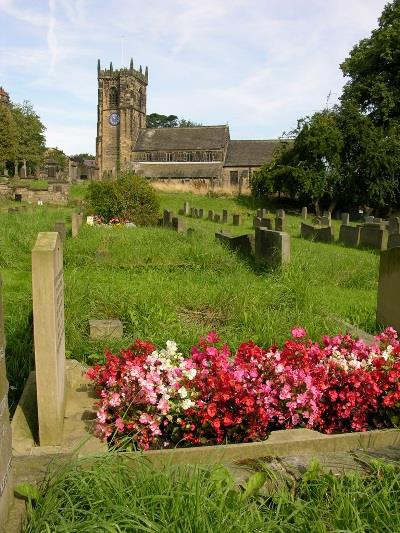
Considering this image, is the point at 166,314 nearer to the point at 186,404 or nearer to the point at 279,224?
the point at 186,404

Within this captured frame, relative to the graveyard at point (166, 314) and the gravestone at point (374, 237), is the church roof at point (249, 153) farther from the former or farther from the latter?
the graveyard at point (166, 314)

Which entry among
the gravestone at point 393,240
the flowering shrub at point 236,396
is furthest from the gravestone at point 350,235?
the flowering shrub at point 236,396

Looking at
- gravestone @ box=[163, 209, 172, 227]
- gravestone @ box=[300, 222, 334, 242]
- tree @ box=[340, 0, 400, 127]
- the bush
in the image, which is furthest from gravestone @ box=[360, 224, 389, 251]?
tree @ box=[340, 0, 400, 127]

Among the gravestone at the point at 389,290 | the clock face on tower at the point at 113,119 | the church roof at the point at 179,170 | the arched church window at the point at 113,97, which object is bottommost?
the gravestone at the point at 389,290

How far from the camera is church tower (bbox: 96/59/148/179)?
6744 cm

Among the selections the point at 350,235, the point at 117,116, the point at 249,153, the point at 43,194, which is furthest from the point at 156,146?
the point at 350,235

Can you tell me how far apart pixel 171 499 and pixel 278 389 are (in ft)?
4.29

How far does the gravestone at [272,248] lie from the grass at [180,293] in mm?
307

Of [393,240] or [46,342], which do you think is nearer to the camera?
[46,342]

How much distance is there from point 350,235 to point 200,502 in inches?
605

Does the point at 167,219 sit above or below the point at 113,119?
below

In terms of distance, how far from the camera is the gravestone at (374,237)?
14.8 m

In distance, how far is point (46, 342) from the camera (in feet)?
10.0

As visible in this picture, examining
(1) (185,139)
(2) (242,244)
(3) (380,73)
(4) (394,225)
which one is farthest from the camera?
(1) (185,139)
